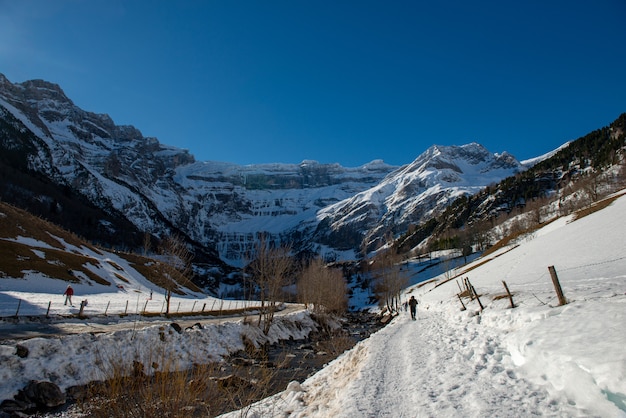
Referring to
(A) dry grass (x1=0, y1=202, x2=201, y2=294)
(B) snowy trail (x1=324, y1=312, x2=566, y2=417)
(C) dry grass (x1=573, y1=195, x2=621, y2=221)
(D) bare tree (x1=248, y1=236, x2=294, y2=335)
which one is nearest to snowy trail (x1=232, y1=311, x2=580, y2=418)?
(B) snowy trail (x1=324, y1=312, x2=566, y2=417)

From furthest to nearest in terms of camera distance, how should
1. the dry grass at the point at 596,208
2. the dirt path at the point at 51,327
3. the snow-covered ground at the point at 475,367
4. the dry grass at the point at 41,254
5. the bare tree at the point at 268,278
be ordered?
the dry grass at the point at 596,208, the dry grass at the point at 41,254, the bare tree at the point at 268,278, the dirt path at the point at 51,327, the snow-covered ground at the point at 475,367

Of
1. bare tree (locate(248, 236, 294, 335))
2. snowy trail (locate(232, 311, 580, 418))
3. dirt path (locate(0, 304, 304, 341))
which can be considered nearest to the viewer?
snowy trail (locate(232, 311, 580, 418))

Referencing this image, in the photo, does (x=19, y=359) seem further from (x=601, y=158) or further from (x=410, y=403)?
(x=601, y=158)

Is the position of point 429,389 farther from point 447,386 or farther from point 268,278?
point 268,278

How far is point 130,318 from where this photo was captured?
31.0 metres

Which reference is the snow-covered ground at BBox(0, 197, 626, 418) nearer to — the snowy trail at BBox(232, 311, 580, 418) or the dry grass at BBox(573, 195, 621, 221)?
the snowy trail at BBox(232, 311, 580, 418)

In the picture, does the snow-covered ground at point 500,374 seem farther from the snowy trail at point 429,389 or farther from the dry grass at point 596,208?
the dry grass at point 596,208

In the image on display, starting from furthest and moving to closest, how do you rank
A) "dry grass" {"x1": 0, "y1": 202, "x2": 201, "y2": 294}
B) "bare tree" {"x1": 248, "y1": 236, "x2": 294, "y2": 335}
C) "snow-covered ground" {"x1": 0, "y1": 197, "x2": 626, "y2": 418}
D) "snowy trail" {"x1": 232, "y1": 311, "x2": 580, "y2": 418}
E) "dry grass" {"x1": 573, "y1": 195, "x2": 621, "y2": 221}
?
"dry grass" {"x1": 573, "y1": 195, "x2": 621, "y2": 221}, "dry grass" {"x1": 0, "y1": 202, "x2": 201, "y2": 294}, "bare tree" {"x1": 248, "y1": 236, "x2": 294, "y2": 335}, "snowy trail" {"x1": 232, "y1": 311, "x2": 580, "y2": 418}, "snow-covered ground" {"x1": 0, "y1": 197, "x2": 626, "y2": 418}

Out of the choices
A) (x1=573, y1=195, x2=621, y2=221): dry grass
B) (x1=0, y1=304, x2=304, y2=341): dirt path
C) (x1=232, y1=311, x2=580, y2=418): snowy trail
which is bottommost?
(x1=232, y1=311, x2=580, y2=418): snowy trail

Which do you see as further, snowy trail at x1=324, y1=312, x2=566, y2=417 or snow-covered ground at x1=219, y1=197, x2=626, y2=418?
snowy trail at x1=324, y1=312, x2=566, y2=417

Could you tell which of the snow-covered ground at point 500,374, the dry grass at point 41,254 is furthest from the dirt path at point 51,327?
the dry grass at point 41,254

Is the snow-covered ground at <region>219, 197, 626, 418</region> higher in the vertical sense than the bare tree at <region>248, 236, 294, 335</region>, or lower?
lower

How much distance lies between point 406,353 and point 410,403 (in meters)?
7.50

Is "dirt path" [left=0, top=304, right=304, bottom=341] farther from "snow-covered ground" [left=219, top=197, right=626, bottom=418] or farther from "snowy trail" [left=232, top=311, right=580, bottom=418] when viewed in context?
"snow-covered ground" [left=219, top=197, right=626, bottom=418]
